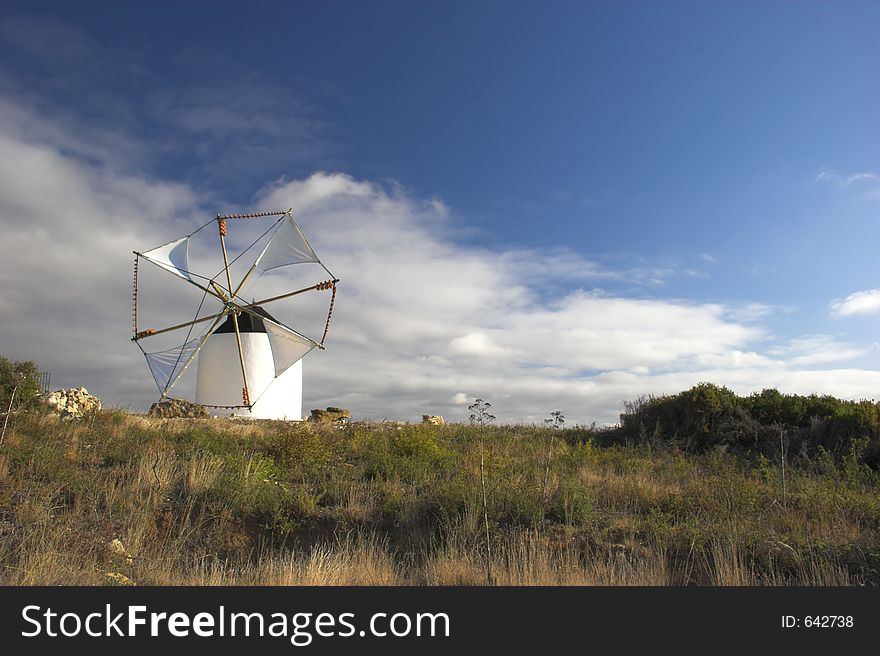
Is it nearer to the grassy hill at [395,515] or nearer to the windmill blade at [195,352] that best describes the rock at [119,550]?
the grassy hill at [395,515]

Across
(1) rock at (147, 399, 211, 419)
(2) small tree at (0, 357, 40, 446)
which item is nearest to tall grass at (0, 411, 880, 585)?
(2) small tree at (0, 357, 40, 446)

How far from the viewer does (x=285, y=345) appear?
1067 inches

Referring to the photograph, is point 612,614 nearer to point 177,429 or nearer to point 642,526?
point 642,526

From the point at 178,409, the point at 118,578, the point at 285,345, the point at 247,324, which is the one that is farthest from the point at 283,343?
the point at 118,578

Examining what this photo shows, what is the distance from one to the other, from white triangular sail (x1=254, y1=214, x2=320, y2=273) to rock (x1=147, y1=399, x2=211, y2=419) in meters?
7.69

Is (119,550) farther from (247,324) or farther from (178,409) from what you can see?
(247,324)

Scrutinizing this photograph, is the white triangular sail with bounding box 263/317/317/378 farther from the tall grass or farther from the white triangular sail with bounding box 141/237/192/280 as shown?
the tall grass

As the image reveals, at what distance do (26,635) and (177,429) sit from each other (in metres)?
11.5

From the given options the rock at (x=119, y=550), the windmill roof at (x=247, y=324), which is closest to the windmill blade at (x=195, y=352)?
the windmill roof at (x=247, y=324)

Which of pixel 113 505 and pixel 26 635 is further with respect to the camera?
pixel 113 505

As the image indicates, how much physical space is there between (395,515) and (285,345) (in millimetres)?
19132

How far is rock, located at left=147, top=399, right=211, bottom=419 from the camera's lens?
924 inches

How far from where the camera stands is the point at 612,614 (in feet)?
15.4

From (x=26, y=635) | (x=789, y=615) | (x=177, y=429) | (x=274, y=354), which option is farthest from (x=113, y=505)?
(x=274, y=354)
